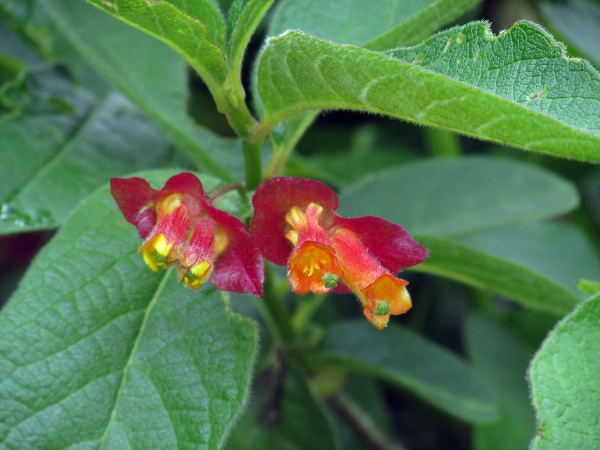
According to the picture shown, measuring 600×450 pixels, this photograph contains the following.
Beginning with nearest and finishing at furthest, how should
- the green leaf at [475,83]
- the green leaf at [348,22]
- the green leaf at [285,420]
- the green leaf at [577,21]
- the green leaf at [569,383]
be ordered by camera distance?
the green leaf at [475,83] → the green leaf at [569,383] → the green leaf at [348,22] → the green leaf at [285,420] → the green leaf at [577,21]

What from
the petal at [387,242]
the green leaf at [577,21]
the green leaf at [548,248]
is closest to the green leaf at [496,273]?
the petal at [387,242]

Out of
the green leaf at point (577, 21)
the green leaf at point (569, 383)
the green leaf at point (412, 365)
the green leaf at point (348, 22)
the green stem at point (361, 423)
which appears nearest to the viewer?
the green leaf at point (569, 383)

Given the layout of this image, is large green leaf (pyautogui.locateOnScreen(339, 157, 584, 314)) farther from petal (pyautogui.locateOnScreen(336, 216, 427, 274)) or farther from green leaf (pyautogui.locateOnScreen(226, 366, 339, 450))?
petal (pyautogui.locateOnScreen(336, 216, 427, 274))

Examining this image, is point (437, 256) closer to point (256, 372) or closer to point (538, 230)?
point (256, 372)

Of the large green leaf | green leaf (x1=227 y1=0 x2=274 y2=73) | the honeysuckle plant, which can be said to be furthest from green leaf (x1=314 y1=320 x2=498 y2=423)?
green leaf (x1=227 y1=0 x2=274 y2=73)

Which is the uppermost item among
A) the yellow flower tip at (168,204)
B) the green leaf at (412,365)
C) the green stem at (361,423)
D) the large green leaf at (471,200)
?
the yellow flower tip at (168,204)

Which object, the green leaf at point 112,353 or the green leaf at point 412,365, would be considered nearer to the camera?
the green leaf at point 112,353

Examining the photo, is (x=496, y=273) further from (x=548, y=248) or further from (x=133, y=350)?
(x=548, y=248)

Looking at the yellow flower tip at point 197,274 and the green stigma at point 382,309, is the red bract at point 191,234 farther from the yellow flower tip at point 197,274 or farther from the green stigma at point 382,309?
the green stigma at point 382,309
